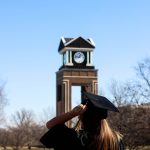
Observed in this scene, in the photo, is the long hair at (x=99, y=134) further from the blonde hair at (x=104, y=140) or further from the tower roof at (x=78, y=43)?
the tower roof at (x=78, y=43)

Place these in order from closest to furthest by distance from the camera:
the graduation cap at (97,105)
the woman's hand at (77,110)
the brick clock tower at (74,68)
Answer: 1. the woman's hand at (77,110)
2. the graduation cap at (97,105)
3. the brick clock tower at (74,68)

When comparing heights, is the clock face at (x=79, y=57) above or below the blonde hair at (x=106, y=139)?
above

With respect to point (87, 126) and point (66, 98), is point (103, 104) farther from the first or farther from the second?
point (66, 98)

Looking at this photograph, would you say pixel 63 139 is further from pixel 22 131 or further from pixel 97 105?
pixel 22 131

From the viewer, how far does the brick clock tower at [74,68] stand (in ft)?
264

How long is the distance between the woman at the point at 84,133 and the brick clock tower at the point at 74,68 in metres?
75.0

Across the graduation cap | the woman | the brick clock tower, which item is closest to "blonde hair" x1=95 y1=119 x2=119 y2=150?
the woman

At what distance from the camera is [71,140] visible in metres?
Answer: 4.37

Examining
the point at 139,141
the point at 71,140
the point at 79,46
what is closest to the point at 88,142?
the point at 71,140

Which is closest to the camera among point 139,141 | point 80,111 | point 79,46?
point 80,111

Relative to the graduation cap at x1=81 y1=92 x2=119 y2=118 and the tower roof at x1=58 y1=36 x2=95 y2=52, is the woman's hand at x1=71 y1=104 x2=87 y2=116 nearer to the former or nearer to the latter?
the graduation cap at x1=81 y1=92 x2=119 y2=118

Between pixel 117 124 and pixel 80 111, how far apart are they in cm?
3834

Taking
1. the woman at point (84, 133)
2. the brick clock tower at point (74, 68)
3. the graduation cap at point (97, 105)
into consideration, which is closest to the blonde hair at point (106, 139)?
the woman at point (84, 133)

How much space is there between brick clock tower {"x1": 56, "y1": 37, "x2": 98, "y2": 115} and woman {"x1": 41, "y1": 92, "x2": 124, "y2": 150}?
246ft
